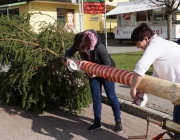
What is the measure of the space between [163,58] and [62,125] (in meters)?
2.59

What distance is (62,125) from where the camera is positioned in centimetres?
505

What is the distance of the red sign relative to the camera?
11006mm

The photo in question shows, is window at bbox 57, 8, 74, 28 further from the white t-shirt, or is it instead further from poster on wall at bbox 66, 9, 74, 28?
the white t-shirt

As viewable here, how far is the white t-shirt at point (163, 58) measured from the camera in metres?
2.87

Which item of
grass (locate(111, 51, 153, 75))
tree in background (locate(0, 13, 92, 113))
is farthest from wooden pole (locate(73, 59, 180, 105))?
grass (locate(111, 51, 153, 75))

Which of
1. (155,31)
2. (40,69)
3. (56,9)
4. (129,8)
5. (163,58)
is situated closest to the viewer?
(163,58)

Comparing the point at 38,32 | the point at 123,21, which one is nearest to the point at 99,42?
the point at 38,32

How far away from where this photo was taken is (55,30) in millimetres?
5590

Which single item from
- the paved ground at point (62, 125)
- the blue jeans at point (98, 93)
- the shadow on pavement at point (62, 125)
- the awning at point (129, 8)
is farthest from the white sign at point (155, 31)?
the blue jeans at point (98, 93)

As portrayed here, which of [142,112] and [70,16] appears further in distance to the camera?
[70,16]

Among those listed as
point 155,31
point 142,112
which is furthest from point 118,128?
point 155,31

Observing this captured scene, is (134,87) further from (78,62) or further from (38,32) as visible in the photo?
(38,32)

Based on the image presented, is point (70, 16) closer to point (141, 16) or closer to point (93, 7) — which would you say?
point (141, 16)

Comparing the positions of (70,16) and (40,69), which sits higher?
(70,16)
